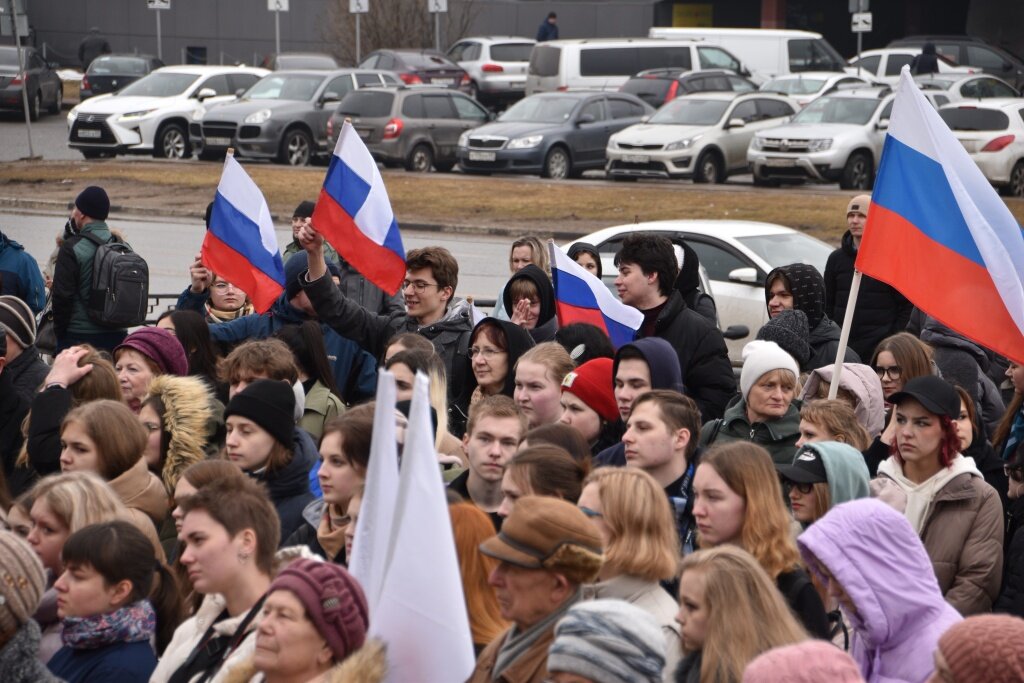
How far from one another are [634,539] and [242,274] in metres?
5.25

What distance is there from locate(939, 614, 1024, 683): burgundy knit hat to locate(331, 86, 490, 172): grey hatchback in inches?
1034

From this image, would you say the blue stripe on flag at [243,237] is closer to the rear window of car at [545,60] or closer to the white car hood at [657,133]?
the white car hood at [657,133]

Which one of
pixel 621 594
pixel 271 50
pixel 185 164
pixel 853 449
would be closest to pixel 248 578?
pixel 621 594

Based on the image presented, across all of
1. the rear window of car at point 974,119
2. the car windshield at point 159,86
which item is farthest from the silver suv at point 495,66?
the rear window of car at point 974,119

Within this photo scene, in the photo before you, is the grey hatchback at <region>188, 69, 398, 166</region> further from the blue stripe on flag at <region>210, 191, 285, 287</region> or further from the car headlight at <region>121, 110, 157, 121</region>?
the blue stripe on flag at <region>210, 191, 285, 287</region>

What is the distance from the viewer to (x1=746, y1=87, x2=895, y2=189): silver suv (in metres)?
27.0

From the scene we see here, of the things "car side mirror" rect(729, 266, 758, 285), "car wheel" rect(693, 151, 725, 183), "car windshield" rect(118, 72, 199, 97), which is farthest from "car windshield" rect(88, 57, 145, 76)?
"car side mirror" rect(729, 266, 758, 285)

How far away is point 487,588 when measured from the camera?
4.95 meters

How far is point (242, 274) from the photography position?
31.6 feet

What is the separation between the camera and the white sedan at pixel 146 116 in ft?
A: 106

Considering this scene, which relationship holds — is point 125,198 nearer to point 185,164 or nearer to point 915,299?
point 185,164

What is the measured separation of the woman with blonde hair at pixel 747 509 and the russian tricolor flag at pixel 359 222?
4138 millimetres

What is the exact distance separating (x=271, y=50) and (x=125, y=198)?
30.7 metres

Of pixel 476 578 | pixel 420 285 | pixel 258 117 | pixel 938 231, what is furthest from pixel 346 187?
pixel 258 117
